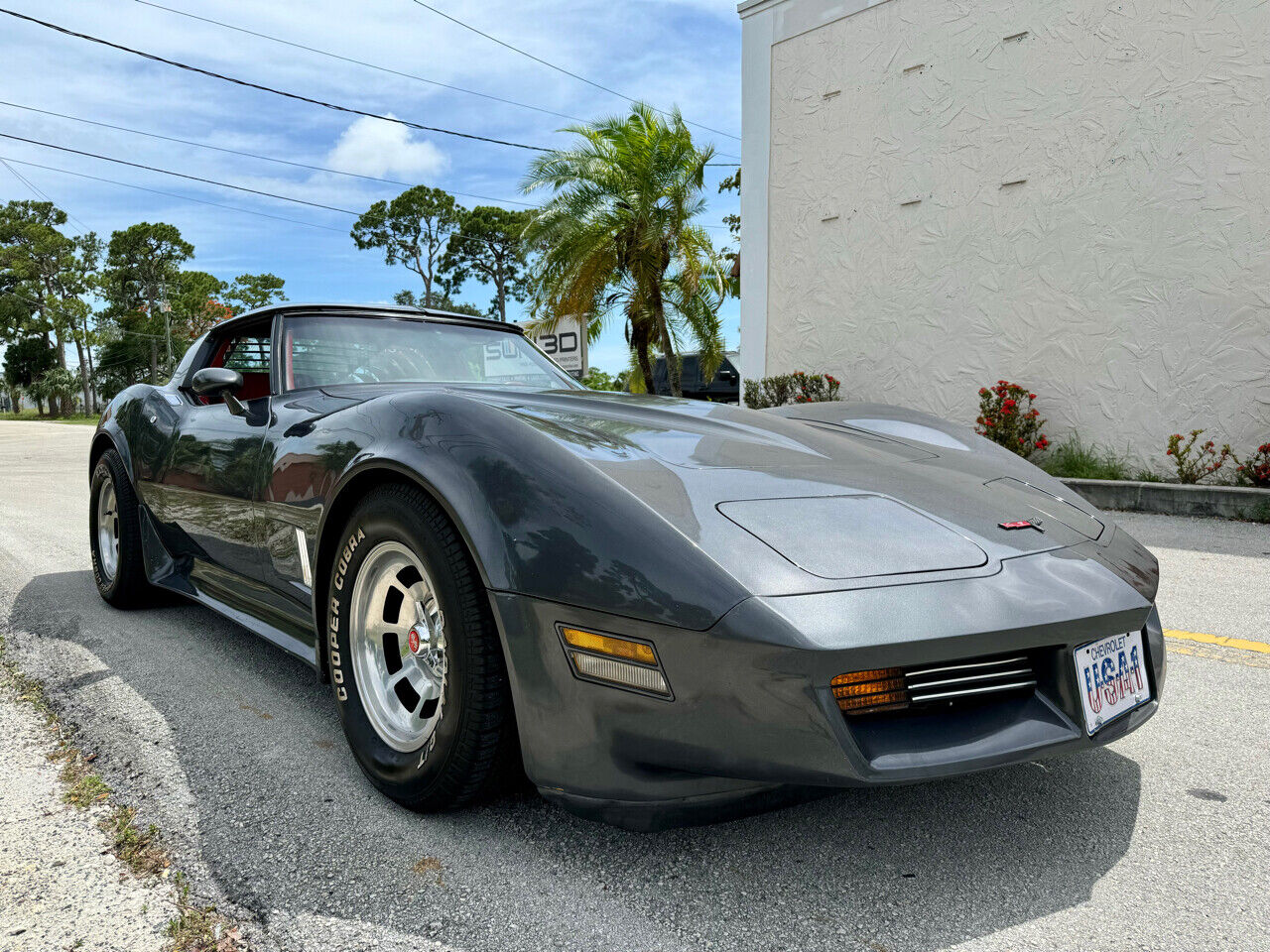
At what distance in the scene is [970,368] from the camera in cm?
1088

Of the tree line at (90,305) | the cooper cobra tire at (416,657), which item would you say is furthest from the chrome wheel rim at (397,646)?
the tree line at (90,305)

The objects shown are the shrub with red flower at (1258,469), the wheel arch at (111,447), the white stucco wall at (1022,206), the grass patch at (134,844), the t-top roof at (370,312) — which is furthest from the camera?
the white stucco wall at (1022,206)

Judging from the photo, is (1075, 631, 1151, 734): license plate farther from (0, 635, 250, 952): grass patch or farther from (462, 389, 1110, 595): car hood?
(0, 635, 250, 952): grass patch

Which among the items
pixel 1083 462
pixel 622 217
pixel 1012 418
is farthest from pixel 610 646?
pixel 622 217

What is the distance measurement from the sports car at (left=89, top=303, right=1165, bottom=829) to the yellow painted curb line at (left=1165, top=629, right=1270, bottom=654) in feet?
4.54

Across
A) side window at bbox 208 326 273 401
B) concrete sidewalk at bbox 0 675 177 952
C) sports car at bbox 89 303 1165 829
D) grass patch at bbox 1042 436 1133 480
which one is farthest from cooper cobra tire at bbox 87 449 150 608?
grass patch at bbox 1042 436 1133 480

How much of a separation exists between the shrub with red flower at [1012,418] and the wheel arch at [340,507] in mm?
8974

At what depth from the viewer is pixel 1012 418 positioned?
9945mm

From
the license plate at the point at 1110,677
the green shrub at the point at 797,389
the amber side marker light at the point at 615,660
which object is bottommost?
the license plate at the point at 1110,677

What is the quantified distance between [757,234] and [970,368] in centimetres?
398

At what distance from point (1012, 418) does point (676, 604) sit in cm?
938

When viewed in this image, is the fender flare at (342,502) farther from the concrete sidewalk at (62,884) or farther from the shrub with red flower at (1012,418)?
the shrub with red flower at (1012,418)

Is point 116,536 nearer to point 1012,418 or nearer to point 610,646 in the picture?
point 610,646

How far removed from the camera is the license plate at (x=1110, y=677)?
5.50 feet
